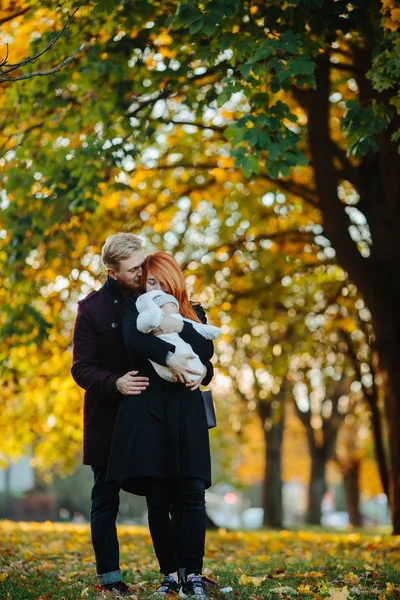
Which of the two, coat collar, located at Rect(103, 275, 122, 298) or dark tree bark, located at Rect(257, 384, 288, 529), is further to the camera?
dark tree bark, located at Rect(257, 384, 288, 529)

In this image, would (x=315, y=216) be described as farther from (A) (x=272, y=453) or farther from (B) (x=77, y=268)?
(A) (x=272, y=453)

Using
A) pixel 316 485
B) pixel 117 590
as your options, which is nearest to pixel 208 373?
pixel 117 590

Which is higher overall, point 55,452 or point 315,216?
point 315,216

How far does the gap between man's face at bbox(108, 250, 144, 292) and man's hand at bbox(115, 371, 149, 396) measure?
578 millimetres

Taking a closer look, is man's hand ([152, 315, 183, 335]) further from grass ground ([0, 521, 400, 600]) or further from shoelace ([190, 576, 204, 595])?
grass ground ([0, 521, 400, 600])

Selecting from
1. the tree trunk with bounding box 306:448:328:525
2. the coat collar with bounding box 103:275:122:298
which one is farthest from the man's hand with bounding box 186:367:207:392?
the tree trunk with bounding box 306:448:328:525

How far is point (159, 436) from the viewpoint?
4.62 metres

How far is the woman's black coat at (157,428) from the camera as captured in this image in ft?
15.0

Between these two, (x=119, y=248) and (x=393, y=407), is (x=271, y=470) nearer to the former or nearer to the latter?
(x=393, y=407)

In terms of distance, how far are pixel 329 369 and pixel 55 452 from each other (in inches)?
267

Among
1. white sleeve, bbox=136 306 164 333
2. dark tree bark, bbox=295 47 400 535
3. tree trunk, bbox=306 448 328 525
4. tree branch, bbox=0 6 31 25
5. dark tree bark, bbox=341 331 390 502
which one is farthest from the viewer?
tree trunk, bbox=306 448 328 525

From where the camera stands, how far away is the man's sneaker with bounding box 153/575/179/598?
15.5 feet

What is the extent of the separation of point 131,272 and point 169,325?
492 mm

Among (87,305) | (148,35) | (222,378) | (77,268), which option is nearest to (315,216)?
(222,378)
